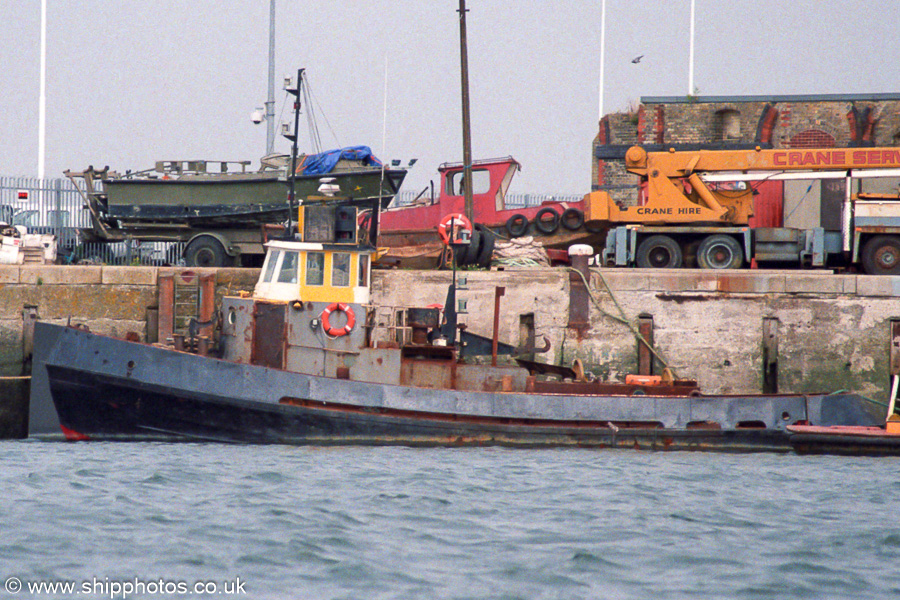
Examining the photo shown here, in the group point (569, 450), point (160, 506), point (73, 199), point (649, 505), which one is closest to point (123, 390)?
point (160, 506)

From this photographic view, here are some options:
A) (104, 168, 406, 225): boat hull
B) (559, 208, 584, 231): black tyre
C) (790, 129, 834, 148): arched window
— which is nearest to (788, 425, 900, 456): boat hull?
(559, 208, 584, 231): black tyre

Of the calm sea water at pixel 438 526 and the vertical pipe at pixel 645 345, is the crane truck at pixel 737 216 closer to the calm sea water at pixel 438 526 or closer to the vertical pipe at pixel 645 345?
the vertical pipe at pixel 645 345

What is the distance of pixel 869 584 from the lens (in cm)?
645

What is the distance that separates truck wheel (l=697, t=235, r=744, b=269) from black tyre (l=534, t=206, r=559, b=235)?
2.71m

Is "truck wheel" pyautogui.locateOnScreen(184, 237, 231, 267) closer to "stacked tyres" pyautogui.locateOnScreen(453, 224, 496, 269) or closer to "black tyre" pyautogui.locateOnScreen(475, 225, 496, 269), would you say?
"stacked tyres" pyautogui.locateOnScreen(453, 224, 496, 269)

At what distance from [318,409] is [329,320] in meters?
1.12

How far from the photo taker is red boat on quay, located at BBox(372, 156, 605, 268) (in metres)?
15.0

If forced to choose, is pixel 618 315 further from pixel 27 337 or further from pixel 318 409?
pixel 27 337

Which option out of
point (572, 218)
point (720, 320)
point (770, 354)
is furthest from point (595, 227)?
point (770, 354)

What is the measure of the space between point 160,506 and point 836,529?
212 inches

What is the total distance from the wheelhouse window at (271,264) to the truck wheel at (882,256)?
8.56m

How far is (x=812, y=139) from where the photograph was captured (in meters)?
22.2

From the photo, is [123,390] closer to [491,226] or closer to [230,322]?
[230,322]

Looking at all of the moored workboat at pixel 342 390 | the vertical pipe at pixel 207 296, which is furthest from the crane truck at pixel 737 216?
the vertical pipe at pixel 207 296
